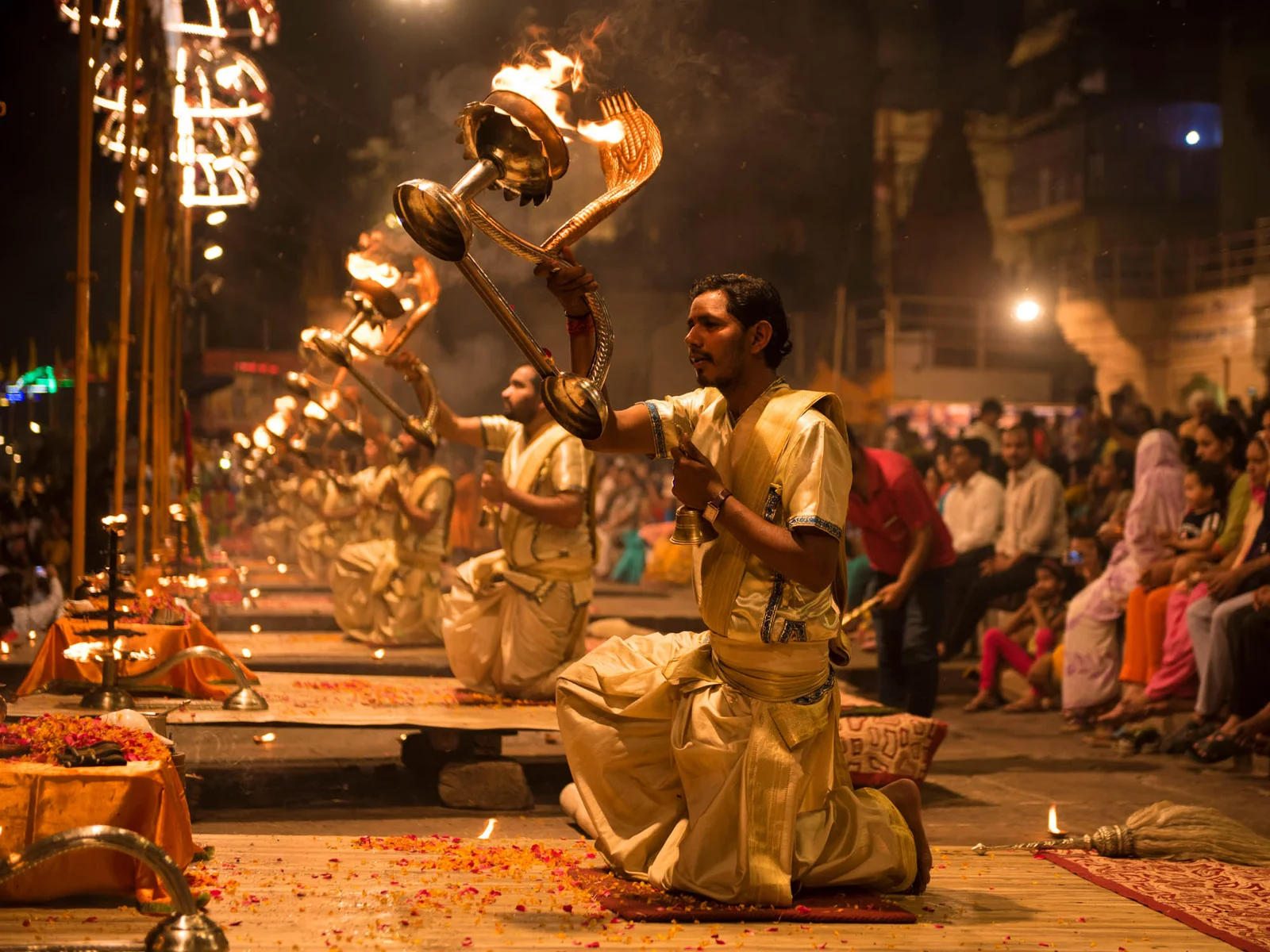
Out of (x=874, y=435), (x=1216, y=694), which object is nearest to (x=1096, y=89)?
(x=874, y=435)

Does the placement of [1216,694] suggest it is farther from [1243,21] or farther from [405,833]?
[1243,21]

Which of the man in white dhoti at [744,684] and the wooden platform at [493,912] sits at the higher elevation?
the man in white dhoti at [744,684]

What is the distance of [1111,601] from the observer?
889 cm

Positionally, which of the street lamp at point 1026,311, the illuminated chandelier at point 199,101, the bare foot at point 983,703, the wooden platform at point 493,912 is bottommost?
the bare foot at point 983,703

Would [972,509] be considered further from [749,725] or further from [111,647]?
[749,725]

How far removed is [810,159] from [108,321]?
7.93 meters

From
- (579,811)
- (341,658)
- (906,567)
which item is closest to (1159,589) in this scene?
(906,567)

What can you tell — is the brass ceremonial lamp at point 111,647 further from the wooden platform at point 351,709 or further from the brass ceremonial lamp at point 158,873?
the brass ceremonial lamp at point 158,873

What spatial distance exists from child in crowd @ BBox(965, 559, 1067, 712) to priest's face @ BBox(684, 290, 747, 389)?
21.0ft

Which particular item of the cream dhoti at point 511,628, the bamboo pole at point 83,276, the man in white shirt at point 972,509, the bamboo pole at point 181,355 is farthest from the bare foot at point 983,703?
the bamboo pole at point 83,276

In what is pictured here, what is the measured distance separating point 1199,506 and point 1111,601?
0.80 meters

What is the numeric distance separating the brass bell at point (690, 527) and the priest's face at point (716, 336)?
447 millimetres

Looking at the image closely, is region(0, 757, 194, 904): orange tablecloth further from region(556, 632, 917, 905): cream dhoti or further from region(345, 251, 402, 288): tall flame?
region(345, 251, 402, 288): tall flame

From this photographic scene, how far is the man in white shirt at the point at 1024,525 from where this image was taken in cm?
1075
